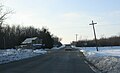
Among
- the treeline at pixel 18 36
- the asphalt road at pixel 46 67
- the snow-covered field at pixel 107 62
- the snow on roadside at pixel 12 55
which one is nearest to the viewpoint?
the snow-covered field at pixel 107 62

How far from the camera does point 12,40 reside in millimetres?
131625

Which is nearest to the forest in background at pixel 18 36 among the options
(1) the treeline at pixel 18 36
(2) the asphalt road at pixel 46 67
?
(1) the treeline at pixel 18 36

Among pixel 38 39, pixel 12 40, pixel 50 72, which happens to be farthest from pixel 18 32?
pixel 50 72

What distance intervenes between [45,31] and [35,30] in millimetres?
57507

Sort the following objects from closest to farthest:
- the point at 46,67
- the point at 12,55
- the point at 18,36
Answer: the point at 46,67
the point at 12,55
the point at 18,36

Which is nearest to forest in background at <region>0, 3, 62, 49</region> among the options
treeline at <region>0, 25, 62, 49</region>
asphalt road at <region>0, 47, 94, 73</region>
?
treeline at <region>0, 25, 62, 49</region>

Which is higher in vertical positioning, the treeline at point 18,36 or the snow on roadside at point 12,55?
the treeline at point 18,36

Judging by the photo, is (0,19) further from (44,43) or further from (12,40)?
(12,40)

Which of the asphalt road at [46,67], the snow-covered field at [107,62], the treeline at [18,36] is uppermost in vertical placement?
the treeline at [18,36]

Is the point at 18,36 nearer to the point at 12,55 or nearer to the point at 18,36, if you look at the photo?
the point at 18,36

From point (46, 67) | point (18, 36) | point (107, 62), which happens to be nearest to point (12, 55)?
point (46, 67)

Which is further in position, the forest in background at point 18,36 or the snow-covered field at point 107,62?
the forest in background at point 18,36

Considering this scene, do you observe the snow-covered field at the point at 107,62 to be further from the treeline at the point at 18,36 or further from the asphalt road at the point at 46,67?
the treeline at the point at 18,36

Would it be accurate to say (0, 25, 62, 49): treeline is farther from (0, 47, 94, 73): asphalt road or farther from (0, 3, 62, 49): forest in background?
(0, 47, 94, 73): asphalt road
